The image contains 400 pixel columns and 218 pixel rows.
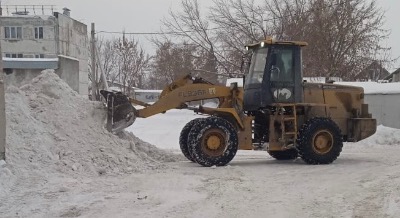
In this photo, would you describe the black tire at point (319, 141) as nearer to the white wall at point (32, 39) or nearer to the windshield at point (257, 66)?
the windshield at point (257, 66)

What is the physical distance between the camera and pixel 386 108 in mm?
20672

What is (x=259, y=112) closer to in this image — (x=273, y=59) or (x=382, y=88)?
(x=273, y=59)

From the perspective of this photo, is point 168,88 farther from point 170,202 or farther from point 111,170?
point 170,202

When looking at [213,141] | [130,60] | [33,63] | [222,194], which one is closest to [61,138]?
[213,141]

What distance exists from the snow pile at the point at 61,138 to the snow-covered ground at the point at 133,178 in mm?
21

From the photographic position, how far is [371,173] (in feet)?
34.3

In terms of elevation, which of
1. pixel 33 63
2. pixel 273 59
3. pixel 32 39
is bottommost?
pixel 273 59

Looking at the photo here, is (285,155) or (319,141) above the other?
(319,141)

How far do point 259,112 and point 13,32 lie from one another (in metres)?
60.1

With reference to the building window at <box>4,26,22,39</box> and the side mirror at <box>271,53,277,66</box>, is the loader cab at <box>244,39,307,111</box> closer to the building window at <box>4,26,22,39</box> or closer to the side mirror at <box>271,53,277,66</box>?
the side mirror at <box>271,53,277,66</box>

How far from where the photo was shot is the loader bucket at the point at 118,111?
11406mm

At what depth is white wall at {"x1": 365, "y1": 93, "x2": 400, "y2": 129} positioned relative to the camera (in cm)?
2041

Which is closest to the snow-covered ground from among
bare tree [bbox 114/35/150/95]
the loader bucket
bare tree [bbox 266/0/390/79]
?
the loader bucket

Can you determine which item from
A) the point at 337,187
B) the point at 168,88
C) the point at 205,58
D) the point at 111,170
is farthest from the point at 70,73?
the point at 337,187
